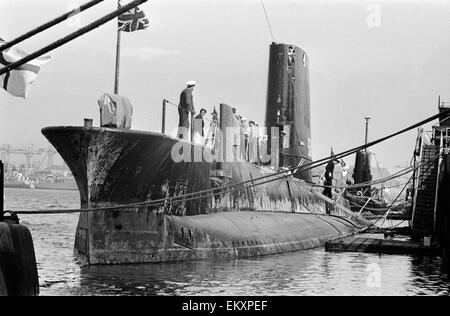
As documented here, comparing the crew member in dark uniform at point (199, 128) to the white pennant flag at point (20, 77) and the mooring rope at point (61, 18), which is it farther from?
the mooring rope at point (61, 18)

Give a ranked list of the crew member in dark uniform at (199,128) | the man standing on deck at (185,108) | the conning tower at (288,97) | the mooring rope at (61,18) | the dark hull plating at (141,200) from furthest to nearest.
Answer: the conning tower at (288,97) < the crew member in dark uniform at (199,128) < the man standing on deck at (185,108) < the dark hull plating at (141,200) < the mooring rope at (61,18)

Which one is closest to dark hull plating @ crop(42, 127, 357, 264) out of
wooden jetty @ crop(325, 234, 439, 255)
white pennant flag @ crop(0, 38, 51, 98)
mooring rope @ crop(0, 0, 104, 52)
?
wooden jetty @ crop(325, 234, 439, 255)

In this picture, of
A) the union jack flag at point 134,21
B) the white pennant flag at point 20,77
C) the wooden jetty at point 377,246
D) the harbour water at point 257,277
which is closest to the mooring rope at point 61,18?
the white pennant flag at point 20,77

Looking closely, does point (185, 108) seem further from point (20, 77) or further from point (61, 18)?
point (61, 18)

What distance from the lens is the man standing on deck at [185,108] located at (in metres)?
16.9

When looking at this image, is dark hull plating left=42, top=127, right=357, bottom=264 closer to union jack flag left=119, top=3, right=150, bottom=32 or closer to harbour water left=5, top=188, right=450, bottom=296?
harbour water left=5, top=188, right=450, bottom=296

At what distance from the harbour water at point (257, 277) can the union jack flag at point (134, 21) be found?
5331 millimetres

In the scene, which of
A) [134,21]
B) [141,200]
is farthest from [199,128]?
[141,200]

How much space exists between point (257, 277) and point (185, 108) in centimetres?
460

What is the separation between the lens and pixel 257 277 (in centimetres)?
1441

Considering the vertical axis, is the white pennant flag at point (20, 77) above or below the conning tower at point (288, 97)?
below

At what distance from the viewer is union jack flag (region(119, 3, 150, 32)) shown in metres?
16.1
